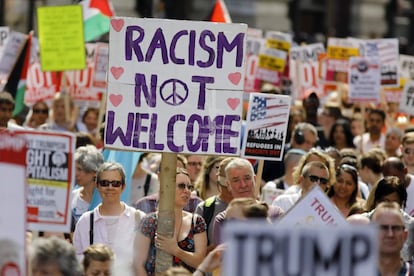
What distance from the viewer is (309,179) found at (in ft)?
35.4

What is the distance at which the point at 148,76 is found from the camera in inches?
352

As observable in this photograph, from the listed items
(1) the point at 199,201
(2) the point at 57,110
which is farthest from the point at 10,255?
(2) the point at 57,110

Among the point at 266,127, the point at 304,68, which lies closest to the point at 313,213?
the point at 266,127

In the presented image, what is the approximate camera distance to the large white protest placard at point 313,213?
8195mm

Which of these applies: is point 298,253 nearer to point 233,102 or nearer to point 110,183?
point 233,102

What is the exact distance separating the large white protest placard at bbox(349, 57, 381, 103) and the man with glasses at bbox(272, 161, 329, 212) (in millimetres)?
6748

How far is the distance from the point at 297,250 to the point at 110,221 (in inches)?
150

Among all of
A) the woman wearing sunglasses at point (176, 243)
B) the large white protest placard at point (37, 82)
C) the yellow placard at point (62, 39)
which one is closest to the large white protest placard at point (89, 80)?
the large white protest placard at point (37, 82)

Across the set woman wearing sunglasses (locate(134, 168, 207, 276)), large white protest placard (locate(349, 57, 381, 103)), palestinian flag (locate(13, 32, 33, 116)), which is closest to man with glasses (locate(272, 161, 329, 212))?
woman wearing sunglasses (locate(134, 168, 207, 276))

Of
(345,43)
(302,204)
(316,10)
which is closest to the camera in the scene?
(302,204)

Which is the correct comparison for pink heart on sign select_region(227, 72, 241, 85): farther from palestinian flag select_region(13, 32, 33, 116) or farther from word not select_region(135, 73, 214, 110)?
palestinian flag select_region(13, 32, 33, 116)

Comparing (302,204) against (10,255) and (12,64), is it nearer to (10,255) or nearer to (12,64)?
(10,255)

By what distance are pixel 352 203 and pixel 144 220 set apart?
2595 mm

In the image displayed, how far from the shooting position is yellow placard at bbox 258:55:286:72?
18672mm
